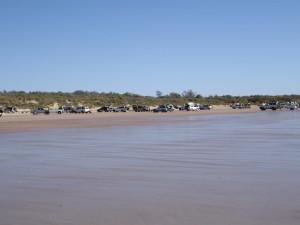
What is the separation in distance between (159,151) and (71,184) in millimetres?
7908

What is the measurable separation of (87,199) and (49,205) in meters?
0.84

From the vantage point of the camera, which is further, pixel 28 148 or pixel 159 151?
pixel 28 148

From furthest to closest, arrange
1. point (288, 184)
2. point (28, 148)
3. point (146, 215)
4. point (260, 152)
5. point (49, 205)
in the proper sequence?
1. point (28, 148)
2. point (260, 152)
3. point (288, 184)
4. point (49, 205)
5. point (146, 215)

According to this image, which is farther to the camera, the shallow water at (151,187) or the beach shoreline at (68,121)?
the beach shoreline at (68,121)

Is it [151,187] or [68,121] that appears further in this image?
[68,121]

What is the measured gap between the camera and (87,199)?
984 centimetres

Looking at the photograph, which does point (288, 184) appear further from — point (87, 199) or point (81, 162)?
point (81, 162)

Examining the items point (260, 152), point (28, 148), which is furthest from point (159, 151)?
point (28, 148)

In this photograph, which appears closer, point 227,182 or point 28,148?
point 227,182

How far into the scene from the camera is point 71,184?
11.7m

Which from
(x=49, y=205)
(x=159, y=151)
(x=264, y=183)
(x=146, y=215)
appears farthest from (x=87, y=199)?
(x=159, y=151)

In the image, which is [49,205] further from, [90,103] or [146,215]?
[90,103]

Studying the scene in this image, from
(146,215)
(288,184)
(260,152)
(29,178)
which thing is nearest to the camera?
(146,215)

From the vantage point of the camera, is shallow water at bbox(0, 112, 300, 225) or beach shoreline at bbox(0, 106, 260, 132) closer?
shallow water at bbox(0, 112, 300, 225)
